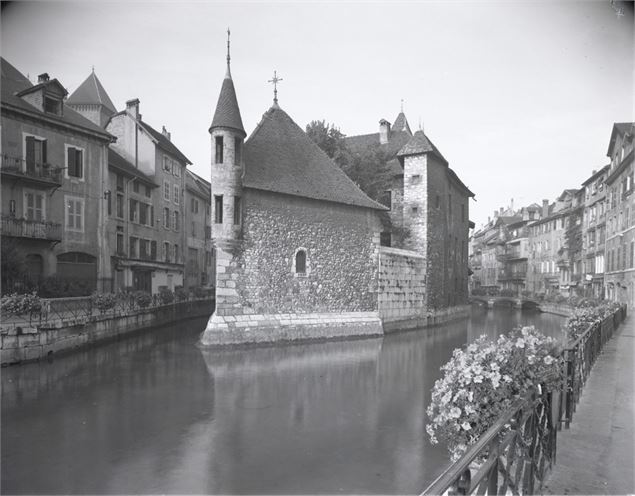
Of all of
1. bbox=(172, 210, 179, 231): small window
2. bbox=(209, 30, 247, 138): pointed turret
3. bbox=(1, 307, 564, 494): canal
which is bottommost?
bbox=(1, 307, 564, 494): canal

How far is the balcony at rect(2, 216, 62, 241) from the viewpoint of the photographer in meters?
18.5

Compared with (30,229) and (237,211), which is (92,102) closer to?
(30,229)

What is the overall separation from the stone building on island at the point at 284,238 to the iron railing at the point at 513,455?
13.4m

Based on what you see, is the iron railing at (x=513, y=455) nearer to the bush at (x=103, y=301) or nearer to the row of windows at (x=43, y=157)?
the bush at (x=103, y=301)

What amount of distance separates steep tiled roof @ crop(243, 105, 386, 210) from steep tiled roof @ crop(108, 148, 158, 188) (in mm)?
9488

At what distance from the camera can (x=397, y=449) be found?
7523 mm

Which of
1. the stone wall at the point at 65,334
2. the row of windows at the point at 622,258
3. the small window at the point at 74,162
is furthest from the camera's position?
the row of windows at the point at 622,258

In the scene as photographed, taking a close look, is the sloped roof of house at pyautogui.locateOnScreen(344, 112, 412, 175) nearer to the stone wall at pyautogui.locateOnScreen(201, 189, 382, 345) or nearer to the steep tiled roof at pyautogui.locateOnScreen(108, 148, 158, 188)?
the stone wall at pyautogui.locateOnScreen(201, 189, 382, 345)

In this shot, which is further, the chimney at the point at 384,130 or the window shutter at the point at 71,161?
the chimney at the point at 384,130

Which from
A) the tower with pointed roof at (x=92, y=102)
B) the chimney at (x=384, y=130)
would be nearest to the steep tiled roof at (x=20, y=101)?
the tower with pointed roof at (x=92, y=102)

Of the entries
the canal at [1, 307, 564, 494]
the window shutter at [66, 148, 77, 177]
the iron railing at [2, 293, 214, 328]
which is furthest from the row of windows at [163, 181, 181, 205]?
the canal at [1, 307, 564, 494]

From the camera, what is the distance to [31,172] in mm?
19484

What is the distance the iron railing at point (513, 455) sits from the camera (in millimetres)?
2359

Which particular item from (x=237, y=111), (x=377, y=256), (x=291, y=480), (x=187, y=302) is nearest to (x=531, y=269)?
(x=377, y=256)
